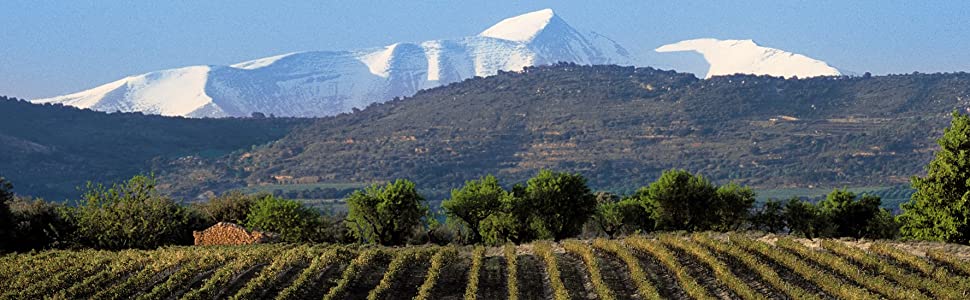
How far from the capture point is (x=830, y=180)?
535 ft

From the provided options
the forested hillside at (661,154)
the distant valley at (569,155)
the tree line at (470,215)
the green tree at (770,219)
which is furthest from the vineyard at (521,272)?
the forested hillside at (661,154)

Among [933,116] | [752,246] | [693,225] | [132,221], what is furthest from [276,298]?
[933,116]

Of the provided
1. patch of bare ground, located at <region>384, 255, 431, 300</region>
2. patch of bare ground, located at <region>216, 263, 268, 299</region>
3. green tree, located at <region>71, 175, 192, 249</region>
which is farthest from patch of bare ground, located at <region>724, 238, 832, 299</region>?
green tree, located at <region>71, 175, 192, 249</region>

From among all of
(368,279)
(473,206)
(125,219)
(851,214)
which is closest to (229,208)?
(125,219)

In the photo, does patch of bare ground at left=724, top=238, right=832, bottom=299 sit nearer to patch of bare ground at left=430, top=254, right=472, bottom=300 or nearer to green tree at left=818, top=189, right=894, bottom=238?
patch of bare ground at left=430, top=254, right=472, bottom=300

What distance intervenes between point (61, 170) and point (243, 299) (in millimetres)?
149183

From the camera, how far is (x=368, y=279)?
34375 millimetres

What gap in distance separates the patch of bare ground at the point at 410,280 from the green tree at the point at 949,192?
23922mm

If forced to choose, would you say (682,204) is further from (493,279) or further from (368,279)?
(368,279)

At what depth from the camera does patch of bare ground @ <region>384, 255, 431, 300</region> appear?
32.2 m

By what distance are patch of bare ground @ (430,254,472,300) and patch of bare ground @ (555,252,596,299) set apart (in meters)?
3.43

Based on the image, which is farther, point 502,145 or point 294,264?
point 502,145

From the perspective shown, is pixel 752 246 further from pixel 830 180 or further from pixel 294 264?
pixel 830 180

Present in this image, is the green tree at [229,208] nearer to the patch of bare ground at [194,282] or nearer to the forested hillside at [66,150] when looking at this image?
the patch of bare ground at [194,282]
